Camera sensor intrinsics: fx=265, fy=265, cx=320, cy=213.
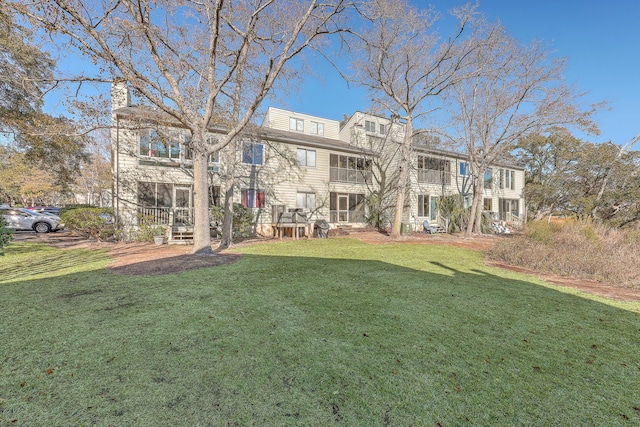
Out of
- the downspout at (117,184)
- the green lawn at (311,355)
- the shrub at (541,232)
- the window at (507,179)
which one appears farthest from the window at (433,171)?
the downspout at (117,184)

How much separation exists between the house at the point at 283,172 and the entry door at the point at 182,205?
4 cm

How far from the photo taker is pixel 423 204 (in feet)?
66.0

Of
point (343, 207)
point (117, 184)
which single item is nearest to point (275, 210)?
point (343, 207)

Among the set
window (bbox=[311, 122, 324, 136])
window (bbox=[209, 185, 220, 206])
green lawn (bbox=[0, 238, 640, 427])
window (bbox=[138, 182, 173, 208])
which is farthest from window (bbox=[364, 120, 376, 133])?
green lawn (bbox=[0, 238, 640, 427])

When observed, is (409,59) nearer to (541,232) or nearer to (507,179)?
(541,232)

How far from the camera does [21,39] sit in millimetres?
9836

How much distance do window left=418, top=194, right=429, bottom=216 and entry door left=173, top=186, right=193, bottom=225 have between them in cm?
1555

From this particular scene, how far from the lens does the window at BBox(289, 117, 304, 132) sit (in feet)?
64.4

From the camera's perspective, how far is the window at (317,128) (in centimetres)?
2050

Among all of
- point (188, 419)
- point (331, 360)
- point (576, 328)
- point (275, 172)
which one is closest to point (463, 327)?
point (576, 328)

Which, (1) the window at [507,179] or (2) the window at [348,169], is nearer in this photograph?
(2) the window at [348,169]

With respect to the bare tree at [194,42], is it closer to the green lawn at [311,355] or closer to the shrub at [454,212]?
the green lawn at [311,355]

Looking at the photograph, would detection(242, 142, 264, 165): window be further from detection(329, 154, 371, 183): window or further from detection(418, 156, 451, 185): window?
detection(418, 156, 451, 185): window

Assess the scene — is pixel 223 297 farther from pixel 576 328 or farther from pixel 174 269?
pixel 576 328
